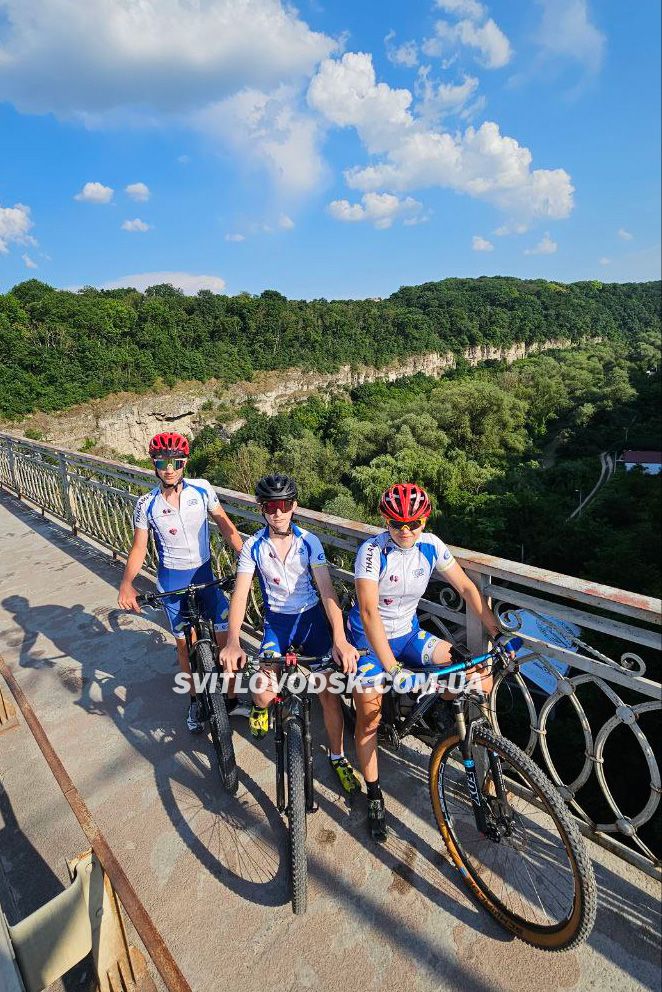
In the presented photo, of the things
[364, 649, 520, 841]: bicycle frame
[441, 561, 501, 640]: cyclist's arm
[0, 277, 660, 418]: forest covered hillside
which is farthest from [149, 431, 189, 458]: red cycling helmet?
[0, 277, 660, 418]: forest covered hillside

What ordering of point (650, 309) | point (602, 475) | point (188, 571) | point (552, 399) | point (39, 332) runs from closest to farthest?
point (188, 571)
point (602, 475)
point (39, 332)
point (552, 399)
point (650, 309)

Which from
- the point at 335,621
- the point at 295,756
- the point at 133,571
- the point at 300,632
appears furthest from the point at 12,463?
the point at 295,756

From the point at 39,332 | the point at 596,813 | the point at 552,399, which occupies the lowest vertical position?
the point at 596,813

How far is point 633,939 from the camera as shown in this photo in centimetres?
193

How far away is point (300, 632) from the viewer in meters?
2.74

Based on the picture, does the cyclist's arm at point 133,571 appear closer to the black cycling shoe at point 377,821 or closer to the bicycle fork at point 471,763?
the black cycling shoe at point 377,821

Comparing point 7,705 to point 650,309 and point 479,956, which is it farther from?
point 650,309

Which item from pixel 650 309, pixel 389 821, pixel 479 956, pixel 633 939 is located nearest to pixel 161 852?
pixel 389 821

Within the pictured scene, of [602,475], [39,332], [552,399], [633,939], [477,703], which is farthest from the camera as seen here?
[552,399]

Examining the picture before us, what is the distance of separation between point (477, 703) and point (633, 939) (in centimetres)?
102

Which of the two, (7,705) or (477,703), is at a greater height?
(477,703)

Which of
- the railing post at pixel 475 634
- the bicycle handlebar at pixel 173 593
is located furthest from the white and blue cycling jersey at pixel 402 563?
the bicycle handlebar at pixel 173 593

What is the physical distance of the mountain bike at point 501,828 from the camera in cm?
187

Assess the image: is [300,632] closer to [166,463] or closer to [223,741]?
[223,741]
